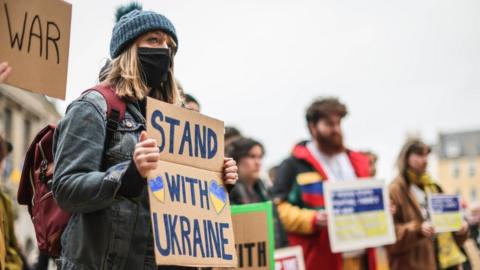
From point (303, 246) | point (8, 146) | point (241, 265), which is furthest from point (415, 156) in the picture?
point (8, 146)

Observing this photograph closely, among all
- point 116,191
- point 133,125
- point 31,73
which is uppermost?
point 31,73

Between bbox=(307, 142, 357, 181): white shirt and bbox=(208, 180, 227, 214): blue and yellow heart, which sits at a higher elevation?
bbox=(307, 142, 357, 181): white shirt

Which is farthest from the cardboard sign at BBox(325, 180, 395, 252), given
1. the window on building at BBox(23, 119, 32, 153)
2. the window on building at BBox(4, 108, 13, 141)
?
the window on building at BBox(23, 119, 32, 153)

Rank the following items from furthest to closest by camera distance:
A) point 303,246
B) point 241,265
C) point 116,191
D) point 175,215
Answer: point 303,246 < point 241,265 < point 175,215 < point 116,191

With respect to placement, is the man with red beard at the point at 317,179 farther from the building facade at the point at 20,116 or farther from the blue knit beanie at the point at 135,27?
the building facade at the point at 20,116

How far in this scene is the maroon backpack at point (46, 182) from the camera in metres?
3.02

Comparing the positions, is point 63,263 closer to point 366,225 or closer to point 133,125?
point 133,125

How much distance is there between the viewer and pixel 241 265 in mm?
4977

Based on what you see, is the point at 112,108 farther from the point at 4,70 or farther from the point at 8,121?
the point at 8,121

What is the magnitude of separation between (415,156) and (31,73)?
4669mm

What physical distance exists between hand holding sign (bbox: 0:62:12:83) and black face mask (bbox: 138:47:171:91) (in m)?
0.62

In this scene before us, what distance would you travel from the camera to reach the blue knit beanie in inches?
128

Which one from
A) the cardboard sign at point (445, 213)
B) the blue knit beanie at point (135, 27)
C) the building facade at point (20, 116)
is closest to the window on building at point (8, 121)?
the building facade at point (20, 116)

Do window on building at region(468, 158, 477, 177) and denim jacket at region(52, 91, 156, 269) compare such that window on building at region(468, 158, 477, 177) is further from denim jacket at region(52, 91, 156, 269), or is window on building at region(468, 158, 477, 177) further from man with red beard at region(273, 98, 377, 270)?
denim jacket at region(52, 91, 156, 269)
